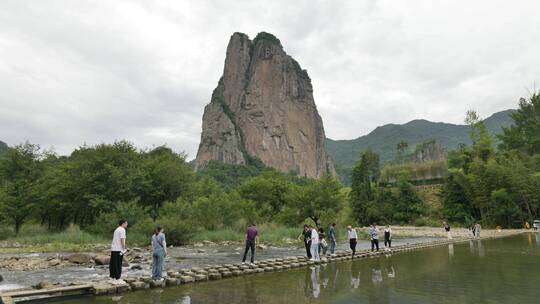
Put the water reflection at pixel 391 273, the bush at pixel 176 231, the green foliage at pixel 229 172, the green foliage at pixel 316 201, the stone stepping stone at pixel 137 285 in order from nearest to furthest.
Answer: the stone stepping stone at pixel 137 285 < the water reflection at pixel 391 273 < the bush at pixel 176 231 < the green foliage at pixel 316 201 < the green foliage at pixel 229 172

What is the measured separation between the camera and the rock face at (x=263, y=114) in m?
149

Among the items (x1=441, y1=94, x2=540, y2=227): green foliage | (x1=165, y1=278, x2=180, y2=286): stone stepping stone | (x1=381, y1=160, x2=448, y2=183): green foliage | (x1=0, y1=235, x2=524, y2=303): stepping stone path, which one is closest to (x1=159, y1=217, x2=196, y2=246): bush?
(x1=0, y1=235, x2=524, y2=303): stepping stone path

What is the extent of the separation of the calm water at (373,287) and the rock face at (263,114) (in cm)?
12752

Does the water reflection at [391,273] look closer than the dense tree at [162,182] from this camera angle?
Yes

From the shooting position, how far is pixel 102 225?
2844 cm

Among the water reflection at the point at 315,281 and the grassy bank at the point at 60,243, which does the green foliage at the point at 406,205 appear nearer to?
the grassy bank at the point at 60,243

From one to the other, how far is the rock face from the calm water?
128m

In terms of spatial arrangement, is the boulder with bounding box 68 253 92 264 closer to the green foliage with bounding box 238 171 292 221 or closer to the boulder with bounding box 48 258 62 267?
the boulder with bounding box 48 258 62 267

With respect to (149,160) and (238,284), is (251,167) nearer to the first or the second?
(149,160)

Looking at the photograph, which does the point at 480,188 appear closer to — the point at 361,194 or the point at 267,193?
the point at 361,194

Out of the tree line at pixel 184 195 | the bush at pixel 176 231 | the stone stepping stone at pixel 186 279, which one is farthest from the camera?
the tree line at pixel 184 195

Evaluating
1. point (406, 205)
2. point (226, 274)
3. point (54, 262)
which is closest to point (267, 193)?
point (406, 205)

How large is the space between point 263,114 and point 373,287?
143m

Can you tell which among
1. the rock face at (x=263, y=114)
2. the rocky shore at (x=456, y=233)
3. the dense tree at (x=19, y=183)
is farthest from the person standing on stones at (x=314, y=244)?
the rock face at (x=263, y=114)
